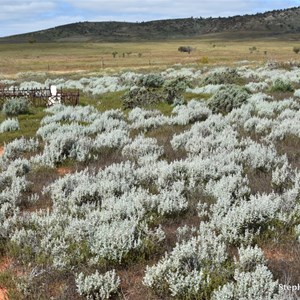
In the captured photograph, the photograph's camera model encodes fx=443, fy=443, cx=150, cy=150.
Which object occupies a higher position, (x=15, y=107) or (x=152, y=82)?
(x=152, y=82)

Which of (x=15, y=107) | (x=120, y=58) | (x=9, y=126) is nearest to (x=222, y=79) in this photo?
(x=15, y=107)

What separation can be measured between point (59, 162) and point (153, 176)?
305 centimetres

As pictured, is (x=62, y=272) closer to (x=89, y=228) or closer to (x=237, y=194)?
(x=89, y=228)

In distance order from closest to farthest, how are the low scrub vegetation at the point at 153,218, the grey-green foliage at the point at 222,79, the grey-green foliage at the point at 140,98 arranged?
the low scrub vegetation at the point at 153,218 < the grey-green foliage at the point at 140,98 < the grey-green foliage at the point at 222,79

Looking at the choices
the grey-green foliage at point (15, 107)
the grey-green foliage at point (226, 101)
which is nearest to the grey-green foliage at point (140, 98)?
the grey-green foliage at point (226, 101)

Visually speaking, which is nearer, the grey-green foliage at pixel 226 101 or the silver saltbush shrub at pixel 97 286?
the silver saltbush shrub at pixel 97 286

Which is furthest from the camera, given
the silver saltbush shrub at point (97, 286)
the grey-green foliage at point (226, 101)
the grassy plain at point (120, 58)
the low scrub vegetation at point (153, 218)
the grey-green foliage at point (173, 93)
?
the grassy plain at point (120, 58)

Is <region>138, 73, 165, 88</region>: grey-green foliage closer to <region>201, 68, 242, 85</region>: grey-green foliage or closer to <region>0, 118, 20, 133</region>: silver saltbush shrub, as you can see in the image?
<region>201, 68, 242, 85</region>: grey-green foliage

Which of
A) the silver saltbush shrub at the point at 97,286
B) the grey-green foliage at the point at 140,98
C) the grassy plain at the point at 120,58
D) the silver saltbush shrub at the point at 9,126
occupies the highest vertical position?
the grassy plain at the point at 120,58

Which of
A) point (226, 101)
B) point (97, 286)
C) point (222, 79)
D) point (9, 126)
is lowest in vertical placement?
point (97, 286)

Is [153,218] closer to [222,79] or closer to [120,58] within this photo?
[222,79]

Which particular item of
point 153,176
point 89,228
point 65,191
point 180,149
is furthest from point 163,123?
point 89,228

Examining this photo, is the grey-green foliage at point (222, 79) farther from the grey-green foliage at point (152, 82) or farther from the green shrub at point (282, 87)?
the green shrub at point (282, 87)

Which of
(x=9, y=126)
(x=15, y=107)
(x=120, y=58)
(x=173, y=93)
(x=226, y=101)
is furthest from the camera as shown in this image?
(x=120, y=58)
